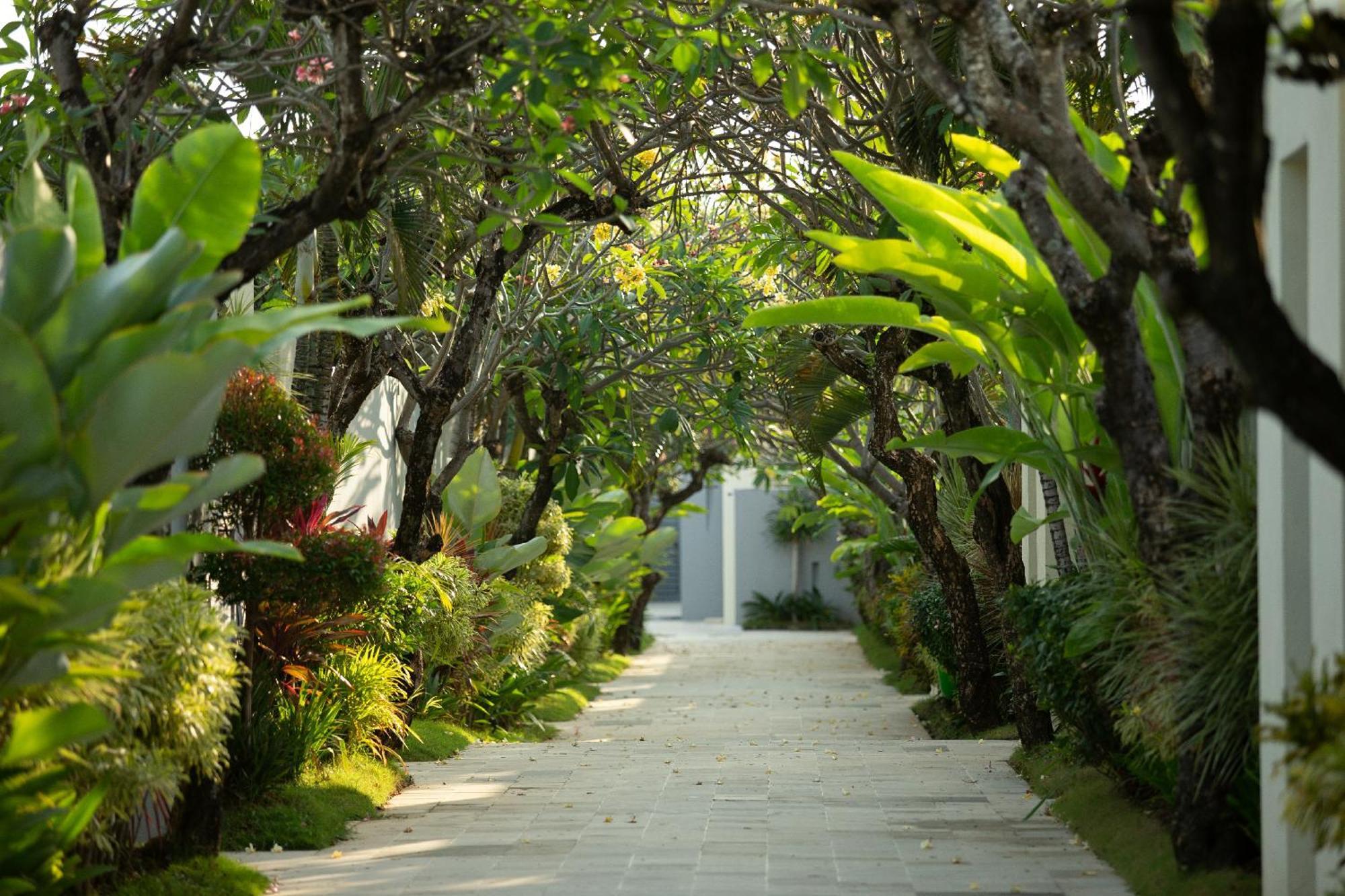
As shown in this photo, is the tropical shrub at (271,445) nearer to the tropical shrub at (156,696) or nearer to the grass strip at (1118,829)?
the tropical shrub at (156,696)

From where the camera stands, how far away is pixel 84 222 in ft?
15.5

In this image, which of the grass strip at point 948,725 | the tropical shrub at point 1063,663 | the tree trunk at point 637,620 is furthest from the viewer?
the tree trunk at point 637,620

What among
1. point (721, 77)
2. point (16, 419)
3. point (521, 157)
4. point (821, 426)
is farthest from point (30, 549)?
point (821, 426)

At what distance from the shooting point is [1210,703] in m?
5.05

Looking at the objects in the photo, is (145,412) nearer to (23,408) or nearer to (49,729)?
(23,408)

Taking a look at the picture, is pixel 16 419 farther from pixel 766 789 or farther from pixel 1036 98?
pixel 766 789

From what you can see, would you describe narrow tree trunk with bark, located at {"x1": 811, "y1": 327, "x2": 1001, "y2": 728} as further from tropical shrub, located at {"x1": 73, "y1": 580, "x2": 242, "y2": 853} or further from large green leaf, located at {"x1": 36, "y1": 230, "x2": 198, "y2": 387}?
large green leaf, located at {"x1": 36, "y1": 230, "x2": 198, "y2": 387}

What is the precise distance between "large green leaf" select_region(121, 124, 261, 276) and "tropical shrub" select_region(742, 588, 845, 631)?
28.9 metres

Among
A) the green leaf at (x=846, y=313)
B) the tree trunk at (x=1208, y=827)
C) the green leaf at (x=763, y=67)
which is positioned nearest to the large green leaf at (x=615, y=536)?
the green leaf at (x=846, y=313)

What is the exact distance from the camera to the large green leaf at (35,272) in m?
4.24

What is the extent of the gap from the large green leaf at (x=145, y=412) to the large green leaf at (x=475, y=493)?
716cm

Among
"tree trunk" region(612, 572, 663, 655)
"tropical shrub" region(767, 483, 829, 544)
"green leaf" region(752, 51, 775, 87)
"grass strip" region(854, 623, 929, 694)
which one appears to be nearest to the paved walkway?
"green leaf" region(752, 51, 775, 87)

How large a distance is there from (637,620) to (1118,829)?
1811cm

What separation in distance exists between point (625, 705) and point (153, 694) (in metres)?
10.9
